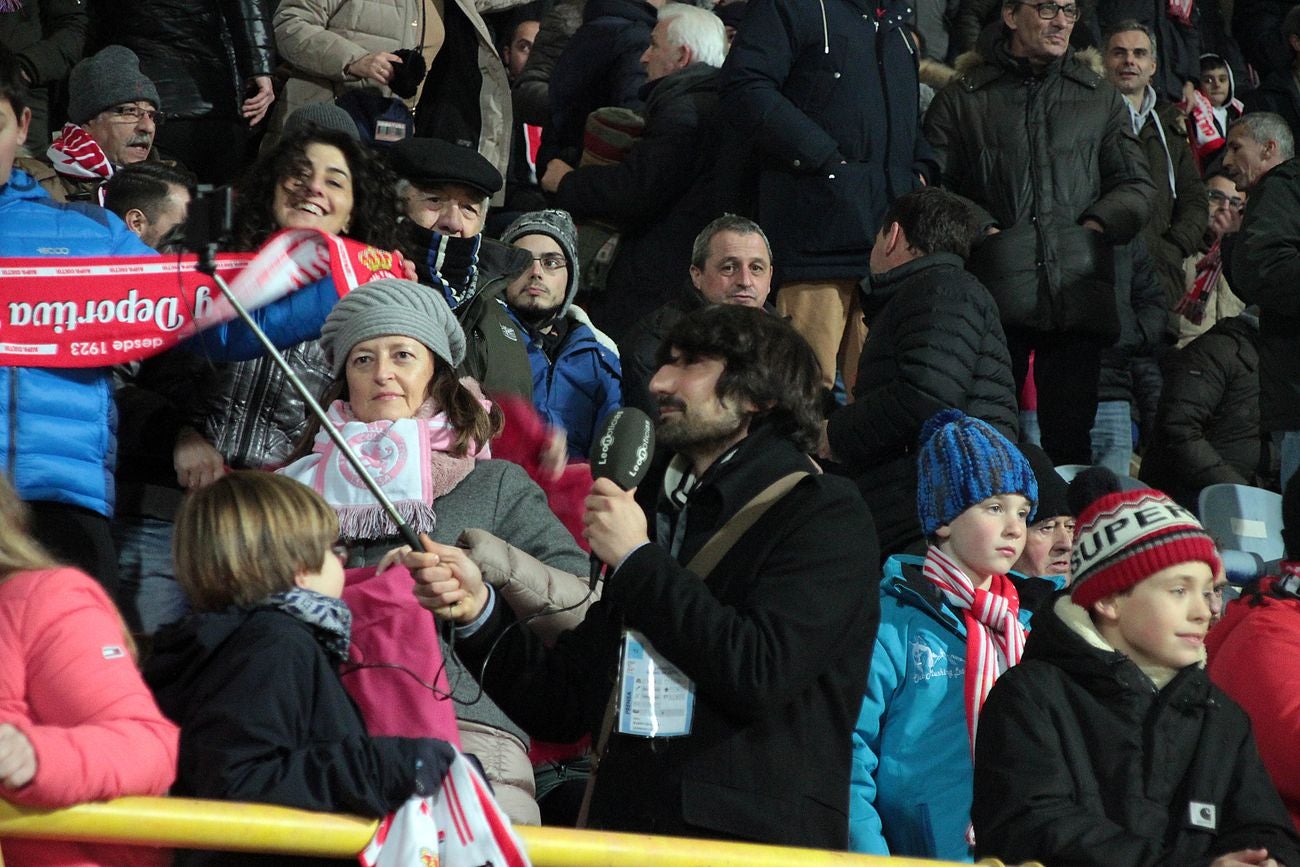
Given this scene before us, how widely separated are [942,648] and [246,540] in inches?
83.3

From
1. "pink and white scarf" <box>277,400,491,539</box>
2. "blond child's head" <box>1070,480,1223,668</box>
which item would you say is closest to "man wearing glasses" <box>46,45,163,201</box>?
"pink and white scarf" <box>277,400,491,539</box>

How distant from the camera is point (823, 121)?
8.50 m

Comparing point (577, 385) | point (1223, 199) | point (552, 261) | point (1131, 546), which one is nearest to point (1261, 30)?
point (1223, 199)

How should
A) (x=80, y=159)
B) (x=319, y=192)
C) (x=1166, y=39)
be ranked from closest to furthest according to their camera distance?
(x=319, y=192)
(x=80, y=159)
(x=1166, y=39)

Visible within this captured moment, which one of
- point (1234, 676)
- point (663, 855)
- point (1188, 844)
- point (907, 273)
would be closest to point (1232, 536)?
point (907, 273)

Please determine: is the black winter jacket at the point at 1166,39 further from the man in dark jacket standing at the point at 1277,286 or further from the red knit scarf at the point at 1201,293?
the man in dark jacket standing at the point at 1277,286

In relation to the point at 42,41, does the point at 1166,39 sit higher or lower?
higher

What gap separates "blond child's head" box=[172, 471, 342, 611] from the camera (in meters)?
3.57

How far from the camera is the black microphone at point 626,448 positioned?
12.6 ft

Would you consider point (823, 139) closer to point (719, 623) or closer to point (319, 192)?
point (319, 192)

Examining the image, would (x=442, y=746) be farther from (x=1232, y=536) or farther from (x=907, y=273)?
(x=1232, y=536)

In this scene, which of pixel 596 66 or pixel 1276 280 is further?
pixel 596 66

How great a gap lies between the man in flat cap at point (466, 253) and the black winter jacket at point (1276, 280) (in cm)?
286

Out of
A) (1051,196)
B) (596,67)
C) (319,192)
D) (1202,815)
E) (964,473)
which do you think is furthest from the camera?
(596,67)
